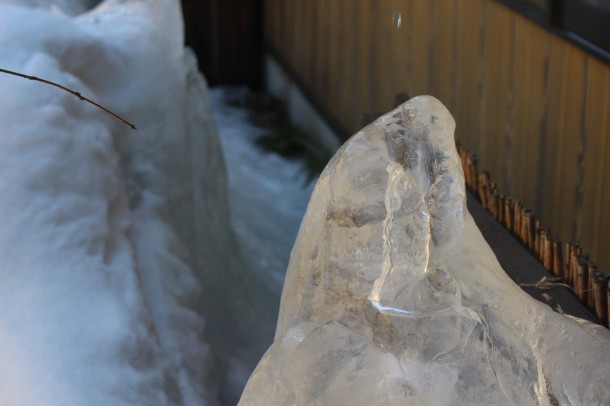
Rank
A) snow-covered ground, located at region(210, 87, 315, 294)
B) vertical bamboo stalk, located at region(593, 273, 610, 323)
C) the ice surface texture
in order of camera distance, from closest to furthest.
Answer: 1. the ice surface texture
2. vertical bamboo stalk, located at region(593, 273, 610, 323)
3. snow-covered ground, located at region(210, 87, 315, 294)

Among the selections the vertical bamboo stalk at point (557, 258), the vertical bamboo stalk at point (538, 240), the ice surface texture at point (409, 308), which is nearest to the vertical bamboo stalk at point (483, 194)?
the vertical bamboo stalk at point (538, 240)

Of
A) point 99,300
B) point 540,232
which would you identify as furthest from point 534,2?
point 99,300

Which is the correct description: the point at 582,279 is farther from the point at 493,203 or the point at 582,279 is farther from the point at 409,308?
the point at 409,308

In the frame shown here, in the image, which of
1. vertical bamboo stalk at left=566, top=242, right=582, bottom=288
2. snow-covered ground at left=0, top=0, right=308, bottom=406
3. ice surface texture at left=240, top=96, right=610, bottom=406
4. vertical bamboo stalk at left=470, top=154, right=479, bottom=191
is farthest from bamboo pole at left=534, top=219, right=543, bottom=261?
snow-covered ground at left=0, top=0, right=308, bottom=406

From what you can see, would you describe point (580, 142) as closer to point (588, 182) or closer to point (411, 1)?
point (588, 182)

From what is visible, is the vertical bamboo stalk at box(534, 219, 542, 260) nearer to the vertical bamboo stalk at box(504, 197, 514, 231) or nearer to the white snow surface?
the vertical bamboo stalk at box(504, 197, 514, 231)
